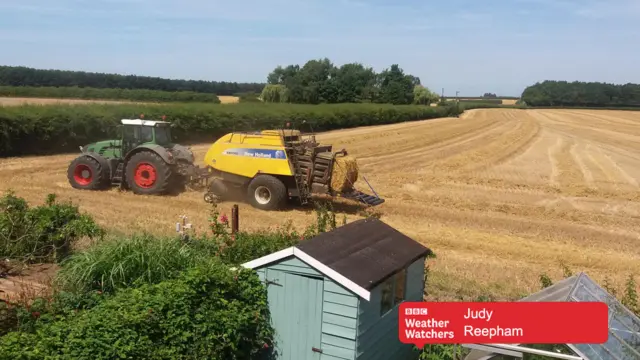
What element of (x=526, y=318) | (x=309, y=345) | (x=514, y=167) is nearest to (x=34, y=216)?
(x=309, y=345)

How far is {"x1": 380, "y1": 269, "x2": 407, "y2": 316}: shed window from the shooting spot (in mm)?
7433

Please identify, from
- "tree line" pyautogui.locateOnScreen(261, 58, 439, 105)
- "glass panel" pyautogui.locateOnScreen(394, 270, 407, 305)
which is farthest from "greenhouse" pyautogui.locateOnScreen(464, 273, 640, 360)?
"tree line" pyautogui.locateOnScreen(261, 58, 439, 105)

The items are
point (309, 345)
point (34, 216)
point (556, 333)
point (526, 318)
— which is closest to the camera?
point (556, 333)

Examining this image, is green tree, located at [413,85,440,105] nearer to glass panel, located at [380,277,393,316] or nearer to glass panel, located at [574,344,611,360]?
glass panel, located at [380,277,393,316]

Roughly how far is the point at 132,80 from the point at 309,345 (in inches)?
3378

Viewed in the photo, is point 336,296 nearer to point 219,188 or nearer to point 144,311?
point 144,311

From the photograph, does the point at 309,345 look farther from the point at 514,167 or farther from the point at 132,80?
the point at 132,80

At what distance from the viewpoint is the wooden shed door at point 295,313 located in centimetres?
702

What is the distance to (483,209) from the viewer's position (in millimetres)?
17344

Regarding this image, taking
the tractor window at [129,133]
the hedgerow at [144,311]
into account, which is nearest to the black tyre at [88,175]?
the tractor window at [129,133]

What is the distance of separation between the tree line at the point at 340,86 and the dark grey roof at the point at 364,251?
66459 millimetres

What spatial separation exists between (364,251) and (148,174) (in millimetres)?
10519

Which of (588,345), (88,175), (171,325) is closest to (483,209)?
(88,175)

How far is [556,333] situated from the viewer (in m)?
5.32
